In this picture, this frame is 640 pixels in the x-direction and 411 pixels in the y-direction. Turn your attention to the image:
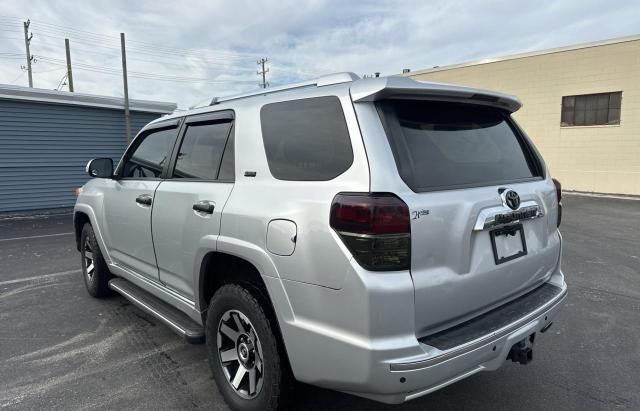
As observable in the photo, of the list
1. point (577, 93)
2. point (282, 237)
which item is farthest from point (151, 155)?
point (577, 93)

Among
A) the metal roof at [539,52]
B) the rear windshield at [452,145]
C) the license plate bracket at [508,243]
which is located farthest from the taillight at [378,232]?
the metal roof at [539,52]

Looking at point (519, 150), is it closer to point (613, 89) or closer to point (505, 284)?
point (505, 284)

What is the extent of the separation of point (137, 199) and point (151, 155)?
46cm

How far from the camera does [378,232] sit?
188cm

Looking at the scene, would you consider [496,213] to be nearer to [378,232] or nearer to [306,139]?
[378,232]

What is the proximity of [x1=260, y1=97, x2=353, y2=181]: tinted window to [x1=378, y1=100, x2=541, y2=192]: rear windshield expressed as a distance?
0.25 m

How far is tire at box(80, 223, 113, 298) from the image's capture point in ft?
15.2

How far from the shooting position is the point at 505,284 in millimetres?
2355

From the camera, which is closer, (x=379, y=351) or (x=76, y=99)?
(x=379, y=351)

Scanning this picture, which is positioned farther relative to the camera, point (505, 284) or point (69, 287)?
point (69, 287)

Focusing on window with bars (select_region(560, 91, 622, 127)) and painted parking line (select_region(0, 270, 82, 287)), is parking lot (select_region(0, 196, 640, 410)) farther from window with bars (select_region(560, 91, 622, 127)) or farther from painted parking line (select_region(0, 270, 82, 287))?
window with bars (select_region(560, 91, 622, 127))

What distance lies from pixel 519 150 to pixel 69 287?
540cm

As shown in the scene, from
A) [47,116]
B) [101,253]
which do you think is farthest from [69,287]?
[47,116]

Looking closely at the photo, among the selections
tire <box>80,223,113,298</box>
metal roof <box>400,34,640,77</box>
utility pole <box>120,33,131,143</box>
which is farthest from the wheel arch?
metal roof <box>400,34,640,77</box>
